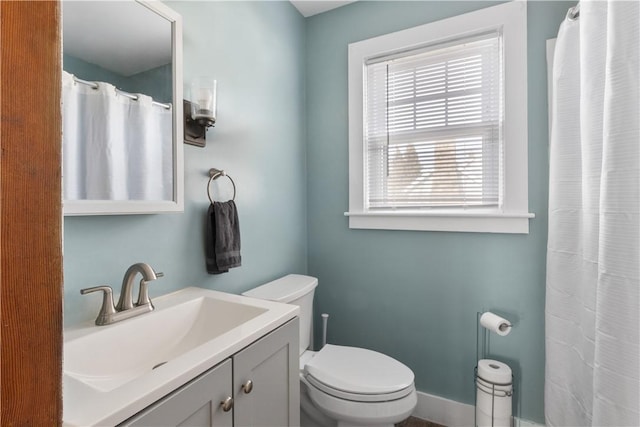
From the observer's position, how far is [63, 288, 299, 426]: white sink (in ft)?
1.87

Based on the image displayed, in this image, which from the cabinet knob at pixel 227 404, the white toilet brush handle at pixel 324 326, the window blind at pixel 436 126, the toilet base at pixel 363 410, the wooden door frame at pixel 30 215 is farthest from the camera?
the white toilet brush handle at pixel 324 326

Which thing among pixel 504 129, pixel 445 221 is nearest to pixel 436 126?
pixel 504 129

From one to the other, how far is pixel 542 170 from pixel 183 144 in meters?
1.62

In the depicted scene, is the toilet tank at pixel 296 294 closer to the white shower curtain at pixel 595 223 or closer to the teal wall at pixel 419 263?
the teal wall at pixel 419 263

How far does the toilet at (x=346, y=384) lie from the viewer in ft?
3.94

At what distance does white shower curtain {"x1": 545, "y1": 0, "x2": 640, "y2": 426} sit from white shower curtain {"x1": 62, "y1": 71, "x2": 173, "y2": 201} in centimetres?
145

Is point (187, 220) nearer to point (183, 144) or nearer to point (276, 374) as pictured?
point (183, 144)

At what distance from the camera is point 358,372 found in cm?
133

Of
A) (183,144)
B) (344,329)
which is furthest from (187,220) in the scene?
(344,329)

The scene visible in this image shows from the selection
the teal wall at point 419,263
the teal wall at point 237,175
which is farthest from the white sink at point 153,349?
the teal wall at point 419,263

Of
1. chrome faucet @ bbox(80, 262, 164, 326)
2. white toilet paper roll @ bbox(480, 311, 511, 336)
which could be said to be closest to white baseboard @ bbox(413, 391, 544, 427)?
white toilet paper roll @ bbox(480, 311, 511, 336)

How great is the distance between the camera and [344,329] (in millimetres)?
1958

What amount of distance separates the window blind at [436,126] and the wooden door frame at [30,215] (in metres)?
1.68

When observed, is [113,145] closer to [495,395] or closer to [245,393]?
[245,393]
